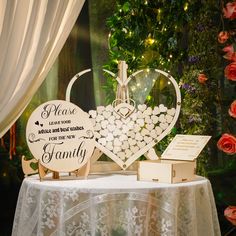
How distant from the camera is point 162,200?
242cm

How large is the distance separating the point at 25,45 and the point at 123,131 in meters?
0.87

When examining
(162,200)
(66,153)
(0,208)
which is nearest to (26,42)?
(66,153)

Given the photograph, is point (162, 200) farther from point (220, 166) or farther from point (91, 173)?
point (220, 166)

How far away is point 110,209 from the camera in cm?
239

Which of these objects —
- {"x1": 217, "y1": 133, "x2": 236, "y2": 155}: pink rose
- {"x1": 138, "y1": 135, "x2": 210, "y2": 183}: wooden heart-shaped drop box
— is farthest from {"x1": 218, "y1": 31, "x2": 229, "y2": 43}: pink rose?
{"x1": 138, "y1": 135, "x2": 210, "y2": 183}: wooden heart-shaped drop box

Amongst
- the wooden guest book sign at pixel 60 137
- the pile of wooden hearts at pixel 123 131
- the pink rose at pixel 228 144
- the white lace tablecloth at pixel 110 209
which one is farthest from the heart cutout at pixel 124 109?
the pink rose at pixel 228 144

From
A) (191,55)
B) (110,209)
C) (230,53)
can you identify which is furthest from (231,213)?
(110,209)

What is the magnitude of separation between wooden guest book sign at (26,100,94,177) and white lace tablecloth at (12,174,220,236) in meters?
0.17

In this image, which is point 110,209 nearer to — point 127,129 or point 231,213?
point 127,129

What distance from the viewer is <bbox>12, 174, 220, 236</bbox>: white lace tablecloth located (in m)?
2.37

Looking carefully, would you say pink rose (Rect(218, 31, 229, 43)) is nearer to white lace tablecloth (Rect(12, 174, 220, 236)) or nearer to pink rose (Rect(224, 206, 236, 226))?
pink rose (Rect(224, 206, 236, 226))

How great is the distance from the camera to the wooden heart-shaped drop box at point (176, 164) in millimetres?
2568

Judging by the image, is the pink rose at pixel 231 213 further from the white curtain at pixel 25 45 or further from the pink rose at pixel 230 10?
the white curtain at pixel 25 45

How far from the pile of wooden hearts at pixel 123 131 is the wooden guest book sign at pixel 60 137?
0.14 meters
